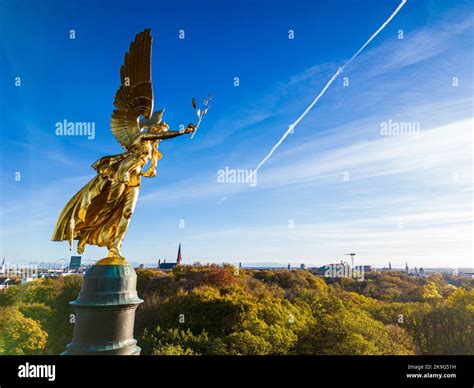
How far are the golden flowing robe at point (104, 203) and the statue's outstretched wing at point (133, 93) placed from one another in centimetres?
52

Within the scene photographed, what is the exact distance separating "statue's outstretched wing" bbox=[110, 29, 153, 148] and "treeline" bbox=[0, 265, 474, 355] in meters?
11.1

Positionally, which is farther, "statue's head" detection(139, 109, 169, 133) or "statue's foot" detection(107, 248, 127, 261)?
"statue's head" detection(139, 109, 169, 133)

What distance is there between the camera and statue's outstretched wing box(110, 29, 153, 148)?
252 inches

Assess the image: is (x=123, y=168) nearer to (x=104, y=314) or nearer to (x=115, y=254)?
(x=115, y=254)

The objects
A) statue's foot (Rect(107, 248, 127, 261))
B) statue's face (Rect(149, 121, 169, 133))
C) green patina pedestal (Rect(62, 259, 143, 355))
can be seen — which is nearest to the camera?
green patina pedestal (Rect(62, 259, 143, 355))

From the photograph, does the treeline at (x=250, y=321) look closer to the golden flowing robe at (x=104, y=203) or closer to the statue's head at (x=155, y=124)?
the golden flowing robe at (x=104, y=203)

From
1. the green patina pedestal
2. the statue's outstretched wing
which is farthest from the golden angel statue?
the green patina pedestal

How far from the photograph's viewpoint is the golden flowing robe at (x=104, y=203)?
598 cm

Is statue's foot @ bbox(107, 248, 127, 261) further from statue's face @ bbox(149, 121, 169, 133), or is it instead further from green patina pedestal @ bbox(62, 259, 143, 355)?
statue's face @ bbox(149, 121, 169, 133)

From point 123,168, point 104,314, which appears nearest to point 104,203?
point 123,168

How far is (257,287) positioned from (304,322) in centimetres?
764

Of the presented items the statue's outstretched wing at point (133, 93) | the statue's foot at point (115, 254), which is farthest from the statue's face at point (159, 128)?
the statue's foot at point (115, 254)
